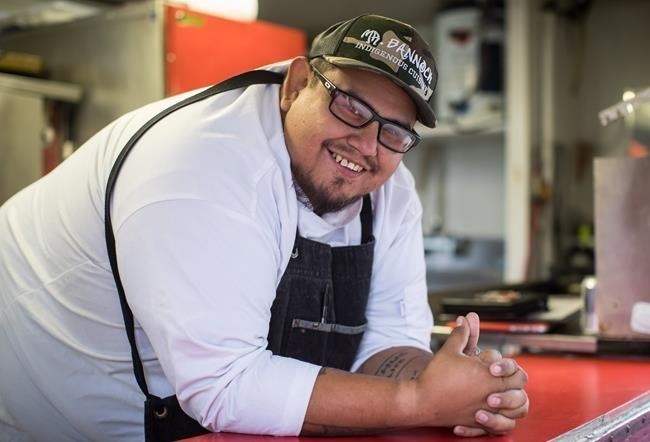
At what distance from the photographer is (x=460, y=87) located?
3.96 meters

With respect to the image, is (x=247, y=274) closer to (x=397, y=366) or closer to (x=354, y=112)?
(x=354, y=112)

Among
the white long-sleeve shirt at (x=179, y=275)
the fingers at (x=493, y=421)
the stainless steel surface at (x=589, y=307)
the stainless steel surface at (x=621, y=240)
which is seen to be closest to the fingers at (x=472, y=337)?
the fingers at (x=493, y=421)

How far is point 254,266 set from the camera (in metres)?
1.16

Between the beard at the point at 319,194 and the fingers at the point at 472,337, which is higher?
the beard at the point at 319,194

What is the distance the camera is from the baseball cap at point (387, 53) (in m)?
1.25

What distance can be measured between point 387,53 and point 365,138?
131 millimetres

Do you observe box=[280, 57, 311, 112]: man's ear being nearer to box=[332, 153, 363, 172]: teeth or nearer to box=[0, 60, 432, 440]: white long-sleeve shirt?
box=[0, 60, 432, 440]: white long-sleeve shirt

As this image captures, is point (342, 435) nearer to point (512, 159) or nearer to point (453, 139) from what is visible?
point (512, 159)

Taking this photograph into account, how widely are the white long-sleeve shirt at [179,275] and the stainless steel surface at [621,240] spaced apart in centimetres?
52

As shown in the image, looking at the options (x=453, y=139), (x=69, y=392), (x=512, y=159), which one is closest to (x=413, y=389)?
(x=69, y=392)

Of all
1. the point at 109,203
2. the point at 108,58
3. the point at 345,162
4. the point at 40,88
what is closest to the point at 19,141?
the point at 40,88

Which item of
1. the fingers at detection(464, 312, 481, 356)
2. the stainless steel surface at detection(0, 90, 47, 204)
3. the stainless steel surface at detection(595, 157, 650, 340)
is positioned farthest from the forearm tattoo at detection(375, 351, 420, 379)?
the stainless steel surface at detection(0, 90, 47, 204)

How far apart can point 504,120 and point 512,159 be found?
8.5 inches

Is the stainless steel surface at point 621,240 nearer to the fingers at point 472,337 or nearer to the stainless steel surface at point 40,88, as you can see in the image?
the fingers at point 472,337
